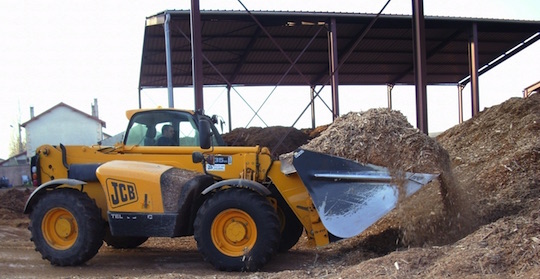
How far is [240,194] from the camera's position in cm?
618

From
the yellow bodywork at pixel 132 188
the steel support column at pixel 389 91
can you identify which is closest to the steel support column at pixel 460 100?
the steel support column at pixel 389 91

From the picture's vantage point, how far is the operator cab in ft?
24.0

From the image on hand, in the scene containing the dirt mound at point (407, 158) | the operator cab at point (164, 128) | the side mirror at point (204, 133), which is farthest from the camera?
the operator cab at point (164, 128)

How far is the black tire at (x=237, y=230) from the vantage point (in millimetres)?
6039

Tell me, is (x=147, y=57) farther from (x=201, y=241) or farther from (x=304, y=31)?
(x=201, y=241)

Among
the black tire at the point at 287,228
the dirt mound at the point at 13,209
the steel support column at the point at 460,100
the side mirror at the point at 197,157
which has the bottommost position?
the dirt mound at the point at 13,209

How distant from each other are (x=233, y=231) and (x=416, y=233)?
7.63 ft

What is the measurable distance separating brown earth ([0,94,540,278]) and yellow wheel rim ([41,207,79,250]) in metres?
0.38

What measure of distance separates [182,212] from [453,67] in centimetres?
1935

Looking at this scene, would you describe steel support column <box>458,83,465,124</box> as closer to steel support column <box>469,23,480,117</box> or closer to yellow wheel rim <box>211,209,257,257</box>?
steel support column <box>469,23,480,117</box>

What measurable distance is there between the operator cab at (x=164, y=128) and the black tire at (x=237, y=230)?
1.41m

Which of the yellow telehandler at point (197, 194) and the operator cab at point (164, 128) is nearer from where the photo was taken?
the yellow telehandler at point (197, 194)

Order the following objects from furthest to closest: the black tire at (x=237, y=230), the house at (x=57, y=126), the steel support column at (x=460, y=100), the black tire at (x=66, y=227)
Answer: the house at (x=57, y=126), the steel support column at (x=460, y=100), the black tire at (x=66, y=227), the black tire at (x=237, y=230)

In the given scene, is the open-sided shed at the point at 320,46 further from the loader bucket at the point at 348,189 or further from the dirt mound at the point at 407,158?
the loader bucket at the point at 348,189
